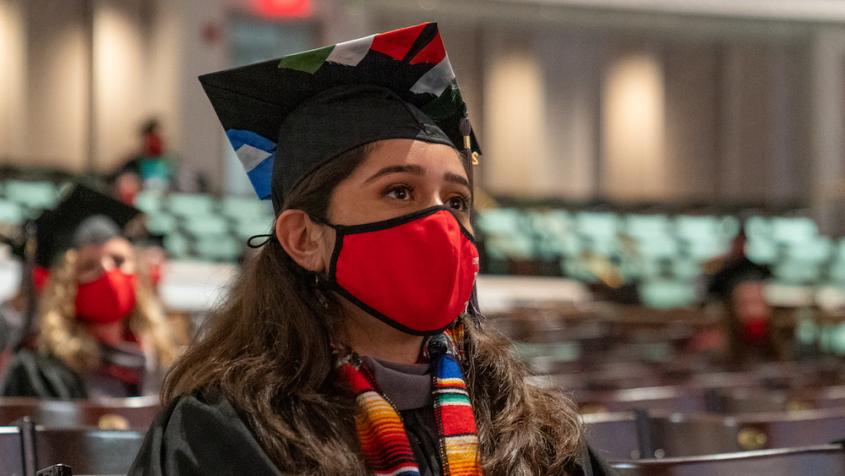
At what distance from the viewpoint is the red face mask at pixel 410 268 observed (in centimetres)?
177

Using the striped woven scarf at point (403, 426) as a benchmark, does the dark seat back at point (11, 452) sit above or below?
below

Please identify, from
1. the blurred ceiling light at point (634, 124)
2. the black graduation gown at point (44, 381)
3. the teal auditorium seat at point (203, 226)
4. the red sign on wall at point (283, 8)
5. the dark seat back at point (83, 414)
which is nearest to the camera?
the dark seat back at point (83, 414)

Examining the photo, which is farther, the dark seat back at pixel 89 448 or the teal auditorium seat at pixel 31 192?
the teal auditorium seat at pixel 31 192

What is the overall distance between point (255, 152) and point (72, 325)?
2433mm

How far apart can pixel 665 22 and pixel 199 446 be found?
19.7 meters

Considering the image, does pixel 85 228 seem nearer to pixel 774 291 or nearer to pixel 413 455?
pixel 413 455

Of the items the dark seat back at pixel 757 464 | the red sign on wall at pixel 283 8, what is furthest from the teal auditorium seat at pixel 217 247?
the dark seat back at pixel 757 464

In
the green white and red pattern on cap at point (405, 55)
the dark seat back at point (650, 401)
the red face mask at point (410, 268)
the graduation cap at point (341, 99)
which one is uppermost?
the green white and red pattern on cap at point (405, 55)

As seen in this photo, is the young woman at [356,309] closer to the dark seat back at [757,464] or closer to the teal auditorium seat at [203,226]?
the dark seat back at [757,464]

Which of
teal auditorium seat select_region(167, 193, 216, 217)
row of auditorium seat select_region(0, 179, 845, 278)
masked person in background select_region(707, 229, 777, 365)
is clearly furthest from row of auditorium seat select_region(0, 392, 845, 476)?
teal auditorium seat select_region(167, 193, 216, 217)

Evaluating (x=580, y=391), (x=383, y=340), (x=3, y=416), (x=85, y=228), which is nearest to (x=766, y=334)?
(x=580, y=391)

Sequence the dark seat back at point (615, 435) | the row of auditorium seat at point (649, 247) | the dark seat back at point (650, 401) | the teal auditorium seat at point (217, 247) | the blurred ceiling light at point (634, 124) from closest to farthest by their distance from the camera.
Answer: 1. the dark seat back at point (615, 435)
2. the dark seat back at point (650, 401)
3. the teal auditorium seat at point (217, 247)
4. the row of auditorium seat at point (649, 247)
5. the blurred ceiling light at point (634, 124)

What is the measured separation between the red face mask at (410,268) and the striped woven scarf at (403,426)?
89 mm

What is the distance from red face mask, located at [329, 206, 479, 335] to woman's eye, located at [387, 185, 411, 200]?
2.1 inches
